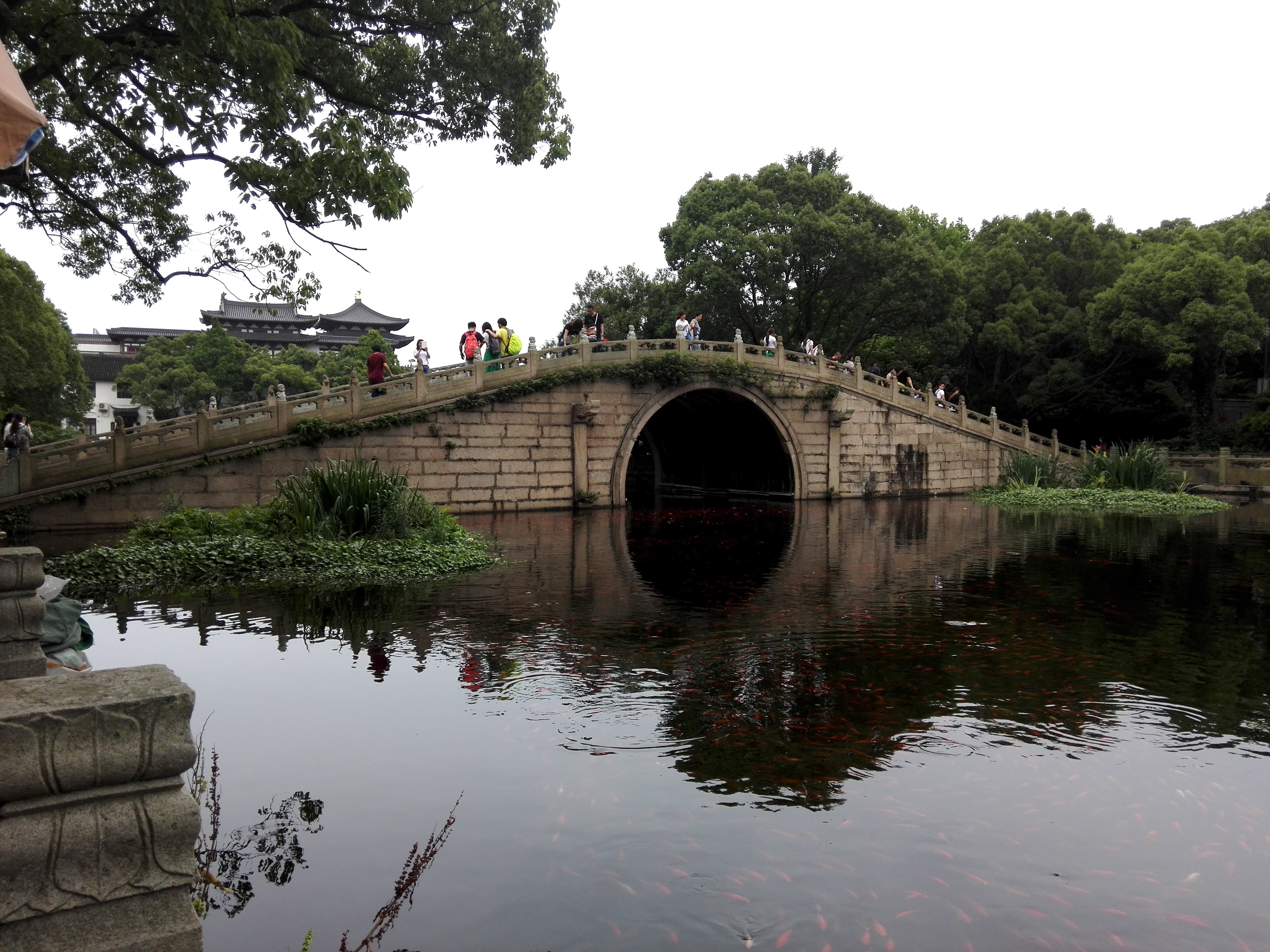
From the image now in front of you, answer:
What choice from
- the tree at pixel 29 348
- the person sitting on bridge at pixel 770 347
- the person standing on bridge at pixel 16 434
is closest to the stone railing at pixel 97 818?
the person standing on bridge at pixel 16 434

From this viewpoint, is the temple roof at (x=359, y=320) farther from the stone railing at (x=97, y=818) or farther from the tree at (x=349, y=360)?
the stone railing at (x=97, y=818)

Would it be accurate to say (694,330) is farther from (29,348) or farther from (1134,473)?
(29,348)

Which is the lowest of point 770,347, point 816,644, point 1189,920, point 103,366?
point 1189,920

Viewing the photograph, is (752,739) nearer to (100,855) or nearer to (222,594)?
(100,855)

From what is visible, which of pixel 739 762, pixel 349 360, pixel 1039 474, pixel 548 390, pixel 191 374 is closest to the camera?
pixel 739 762

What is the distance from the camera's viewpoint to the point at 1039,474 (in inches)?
1142

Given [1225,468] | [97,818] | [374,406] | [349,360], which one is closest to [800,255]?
[1225,468]

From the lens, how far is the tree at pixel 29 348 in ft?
102

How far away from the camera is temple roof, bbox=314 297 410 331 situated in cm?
5694

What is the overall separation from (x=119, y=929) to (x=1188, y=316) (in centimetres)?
3451

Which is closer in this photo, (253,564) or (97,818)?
(97,818)

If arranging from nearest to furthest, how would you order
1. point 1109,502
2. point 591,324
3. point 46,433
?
point 1109,502 < point 591,324 < point 46,433

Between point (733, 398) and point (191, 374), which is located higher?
point (191, 374)

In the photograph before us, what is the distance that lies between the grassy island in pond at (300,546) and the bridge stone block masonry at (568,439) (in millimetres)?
3177
